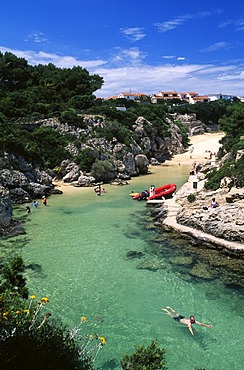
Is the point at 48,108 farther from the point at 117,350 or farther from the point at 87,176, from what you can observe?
the point at 117,350

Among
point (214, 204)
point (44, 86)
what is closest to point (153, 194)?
point (214, 204)

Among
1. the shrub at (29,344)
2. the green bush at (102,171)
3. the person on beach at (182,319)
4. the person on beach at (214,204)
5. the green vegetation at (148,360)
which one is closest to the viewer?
the shrub at (29,344)

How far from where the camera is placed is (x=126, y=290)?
14555mm

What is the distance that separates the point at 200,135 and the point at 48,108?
49.2 m

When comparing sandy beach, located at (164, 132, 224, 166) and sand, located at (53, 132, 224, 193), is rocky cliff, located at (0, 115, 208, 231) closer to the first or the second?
sand, located at (53, 132, 224, 193)

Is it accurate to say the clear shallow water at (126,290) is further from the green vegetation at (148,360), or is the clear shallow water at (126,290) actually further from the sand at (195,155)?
→ the sand at (195,155)

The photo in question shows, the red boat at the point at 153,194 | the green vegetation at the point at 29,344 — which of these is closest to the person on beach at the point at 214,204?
the red boat at the point at 153,194

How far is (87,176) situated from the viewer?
128ft

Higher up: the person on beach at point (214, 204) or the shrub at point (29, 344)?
the shrub at point (29, 344)

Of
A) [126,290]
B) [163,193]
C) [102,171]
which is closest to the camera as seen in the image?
[126,290]

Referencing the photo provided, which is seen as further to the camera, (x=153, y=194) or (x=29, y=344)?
(x=153, y=194)

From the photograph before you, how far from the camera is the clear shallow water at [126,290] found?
10977mm

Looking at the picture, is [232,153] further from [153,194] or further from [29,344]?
[29,344]

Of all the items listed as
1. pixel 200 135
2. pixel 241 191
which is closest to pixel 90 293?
pixel 241 191
